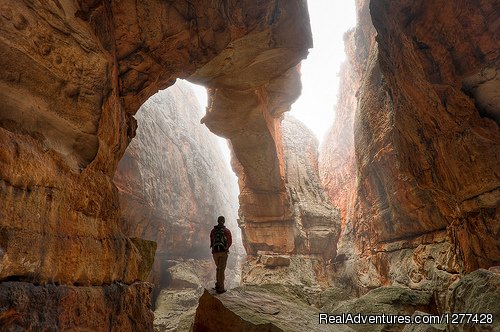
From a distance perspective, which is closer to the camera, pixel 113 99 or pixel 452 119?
pixel 113 99

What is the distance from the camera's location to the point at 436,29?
6.75 meters

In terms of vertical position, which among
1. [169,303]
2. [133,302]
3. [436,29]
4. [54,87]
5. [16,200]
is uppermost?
[436,29]

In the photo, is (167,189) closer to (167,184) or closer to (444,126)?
(167,184)

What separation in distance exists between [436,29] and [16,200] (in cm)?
824

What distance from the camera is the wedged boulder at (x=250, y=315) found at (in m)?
6.37

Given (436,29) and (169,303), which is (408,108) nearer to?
(436,29)

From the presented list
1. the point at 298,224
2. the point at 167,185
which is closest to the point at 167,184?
the point at 167,185

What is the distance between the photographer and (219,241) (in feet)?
24.7

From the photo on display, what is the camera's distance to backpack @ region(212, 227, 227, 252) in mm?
7500

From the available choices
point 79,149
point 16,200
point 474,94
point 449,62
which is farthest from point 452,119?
point 16,200

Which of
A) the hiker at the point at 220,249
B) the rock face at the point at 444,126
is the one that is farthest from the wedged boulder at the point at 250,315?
the rock face at the point at 444,126

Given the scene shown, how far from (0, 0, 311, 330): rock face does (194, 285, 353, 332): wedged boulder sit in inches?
71.2

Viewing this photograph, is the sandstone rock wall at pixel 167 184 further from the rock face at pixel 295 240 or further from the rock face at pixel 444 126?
the rock face at pixel 444 126

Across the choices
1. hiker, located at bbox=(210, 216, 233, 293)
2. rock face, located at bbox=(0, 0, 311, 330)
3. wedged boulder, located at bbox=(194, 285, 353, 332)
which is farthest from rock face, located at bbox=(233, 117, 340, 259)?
rock face, located at bbox=(0, 0, 311, 330)
